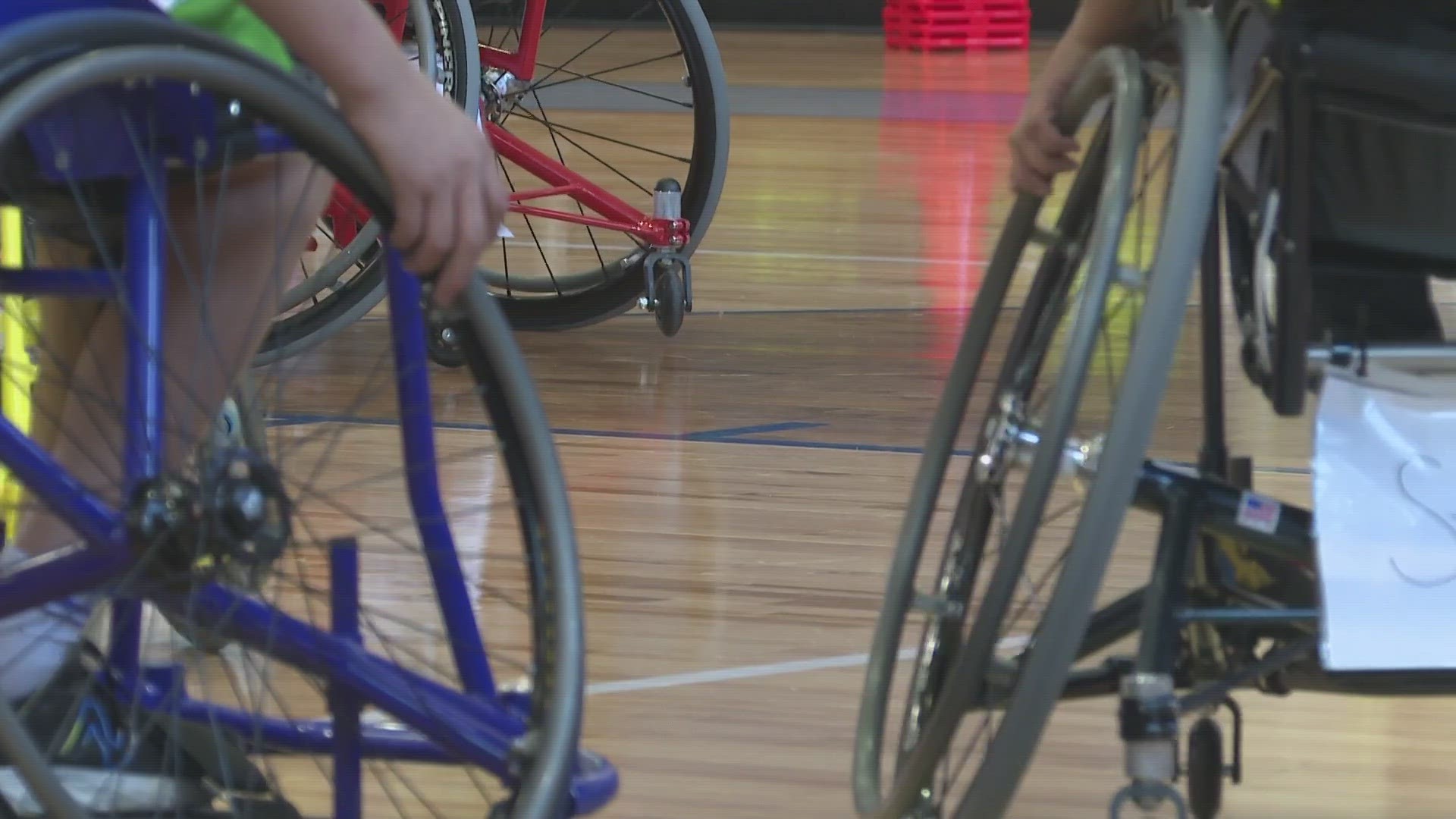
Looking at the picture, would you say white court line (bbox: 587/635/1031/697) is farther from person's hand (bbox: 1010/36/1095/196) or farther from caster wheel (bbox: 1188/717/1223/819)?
person's hand (bbox: 1010/36/1095/196)

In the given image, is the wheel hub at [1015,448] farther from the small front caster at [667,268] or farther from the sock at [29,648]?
the small front caster at [667,268]

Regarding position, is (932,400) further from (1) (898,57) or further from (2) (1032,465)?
(1) (898,57)

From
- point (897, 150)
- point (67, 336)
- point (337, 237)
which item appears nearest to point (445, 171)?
point (67, 336)

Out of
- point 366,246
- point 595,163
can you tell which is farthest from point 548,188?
point 595,163

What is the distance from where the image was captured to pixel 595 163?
17.3ft

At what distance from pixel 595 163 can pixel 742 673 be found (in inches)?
142

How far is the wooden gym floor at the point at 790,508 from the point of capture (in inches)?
62.1

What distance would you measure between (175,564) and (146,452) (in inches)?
2.3

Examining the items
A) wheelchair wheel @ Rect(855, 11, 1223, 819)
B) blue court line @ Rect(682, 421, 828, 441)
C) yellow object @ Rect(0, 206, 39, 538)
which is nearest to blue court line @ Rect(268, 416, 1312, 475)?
→ blue court line @ Rect(682, 421, 828, 441)

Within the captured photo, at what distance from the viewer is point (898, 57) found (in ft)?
28.6

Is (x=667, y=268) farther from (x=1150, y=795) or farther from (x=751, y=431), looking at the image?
(x=1150, y=795)

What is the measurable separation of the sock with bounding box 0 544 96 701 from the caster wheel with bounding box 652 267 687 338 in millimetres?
1920

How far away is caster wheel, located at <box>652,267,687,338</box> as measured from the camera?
9.96ft

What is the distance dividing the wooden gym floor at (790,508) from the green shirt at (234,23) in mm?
636
